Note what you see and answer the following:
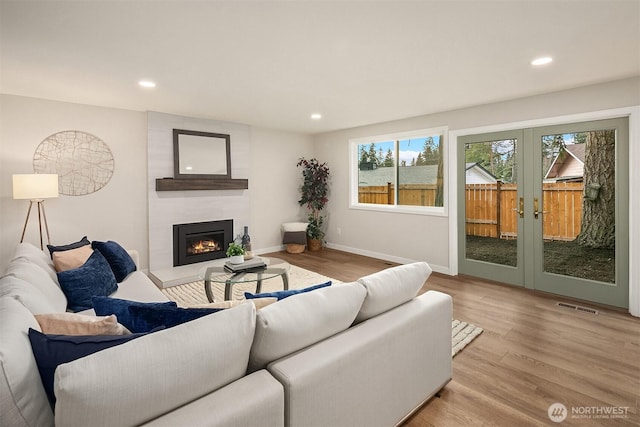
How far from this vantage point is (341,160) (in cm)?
643

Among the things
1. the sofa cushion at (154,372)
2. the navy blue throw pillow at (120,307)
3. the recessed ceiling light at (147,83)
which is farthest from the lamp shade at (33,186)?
the sofa cushion at (154,372)

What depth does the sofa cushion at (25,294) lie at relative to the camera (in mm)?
1582

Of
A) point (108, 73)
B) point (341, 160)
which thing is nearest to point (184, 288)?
point (108, 73)

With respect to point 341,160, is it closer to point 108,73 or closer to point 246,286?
point 246,286

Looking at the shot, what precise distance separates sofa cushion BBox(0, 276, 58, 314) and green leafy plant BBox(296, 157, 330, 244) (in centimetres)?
482

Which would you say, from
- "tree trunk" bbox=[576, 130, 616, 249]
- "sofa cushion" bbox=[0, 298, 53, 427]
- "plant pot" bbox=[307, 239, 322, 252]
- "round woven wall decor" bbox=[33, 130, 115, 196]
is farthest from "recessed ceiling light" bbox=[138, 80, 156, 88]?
"tree trunk" bbox=[576, 130, 616, 249]

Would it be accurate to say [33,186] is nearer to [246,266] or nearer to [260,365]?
[246,266]

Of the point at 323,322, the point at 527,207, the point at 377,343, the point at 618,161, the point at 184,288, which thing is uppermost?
the point at 618,161

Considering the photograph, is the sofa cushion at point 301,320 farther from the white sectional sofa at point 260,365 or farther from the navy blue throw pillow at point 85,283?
the navy blue throw pillow at point 85,283

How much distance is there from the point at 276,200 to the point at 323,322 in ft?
16.8

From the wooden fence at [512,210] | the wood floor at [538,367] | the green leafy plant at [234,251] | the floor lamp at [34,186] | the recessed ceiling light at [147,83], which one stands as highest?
the recessed ceiling light at [147,83]

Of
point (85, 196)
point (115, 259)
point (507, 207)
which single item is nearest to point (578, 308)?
point (507, 207)

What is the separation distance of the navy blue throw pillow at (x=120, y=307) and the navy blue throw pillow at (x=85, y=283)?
1160 millimetres

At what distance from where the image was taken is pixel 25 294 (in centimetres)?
166
